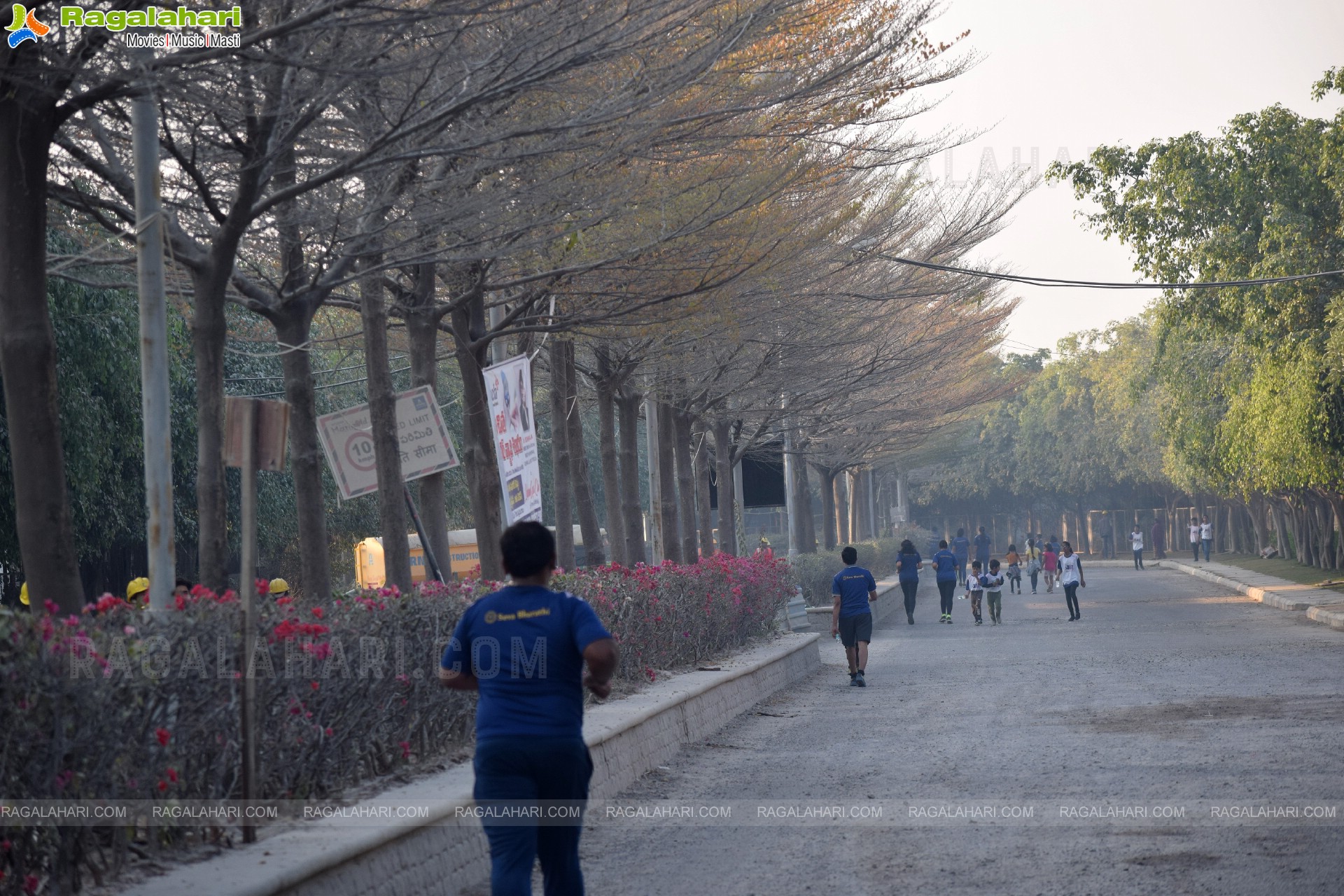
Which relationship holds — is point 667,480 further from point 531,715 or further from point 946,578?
point 531,715

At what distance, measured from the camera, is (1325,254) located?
88.5ft

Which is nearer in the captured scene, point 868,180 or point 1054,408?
point 868,180

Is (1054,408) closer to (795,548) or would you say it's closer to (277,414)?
(795,548)

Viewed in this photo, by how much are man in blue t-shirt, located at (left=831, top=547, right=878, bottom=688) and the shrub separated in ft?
27.5

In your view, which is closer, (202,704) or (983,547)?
(202,704)

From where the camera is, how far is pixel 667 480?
933 inches

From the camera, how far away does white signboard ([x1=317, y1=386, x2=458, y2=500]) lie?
1272 cm

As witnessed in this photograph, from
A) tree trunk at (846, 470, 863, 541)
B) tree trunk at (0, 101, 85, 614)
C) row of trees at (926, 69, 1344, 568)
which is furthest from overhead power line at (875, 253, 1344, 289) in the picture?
tree trunk at (846, 470, 863, 541)

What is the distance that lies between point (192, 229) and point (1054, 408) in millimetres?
74518

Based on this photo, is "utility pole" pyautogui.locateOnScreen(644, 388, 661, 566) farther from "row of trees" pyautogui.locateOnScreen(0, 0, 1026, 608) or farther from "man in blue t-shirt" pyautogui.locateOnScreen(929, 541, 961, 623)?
A: "man in blue t-shirt" pyautogui.locateOnScreen(929, 541, 961, 623)

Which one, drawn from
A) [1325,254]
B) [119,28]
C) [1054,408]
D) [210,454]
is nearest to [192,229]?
[210,454]

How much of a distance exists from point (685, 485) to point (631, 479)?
488cm

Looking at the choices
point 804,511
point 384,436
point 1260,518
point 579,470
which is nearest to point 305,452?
point 384,436

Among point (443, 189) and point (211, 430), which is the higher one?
point (443, 189)
